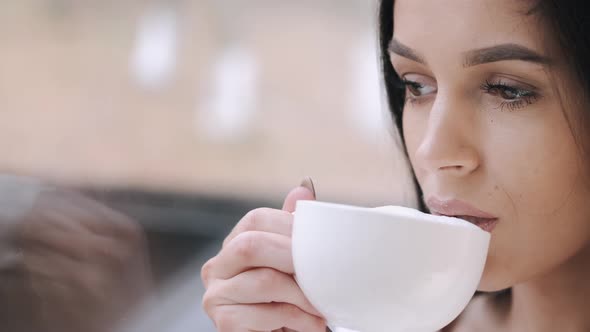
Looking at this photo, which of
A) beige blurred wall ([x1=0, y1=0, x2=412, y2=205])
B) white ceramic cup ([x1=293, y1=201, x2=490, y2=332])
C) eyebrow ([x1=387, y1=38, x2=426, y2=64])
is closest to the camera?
white ceramic cup ([x1=293, y1=201, x2=490, y2=332])

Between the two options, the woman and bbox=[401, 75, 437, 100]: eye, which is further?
bbox=[401, 75, 437, 100]: eye

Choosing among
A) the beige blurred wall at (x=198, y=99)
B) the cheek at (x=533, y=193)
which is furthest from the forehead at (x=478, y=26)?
the beige blurred wall at (x=198, y=99)

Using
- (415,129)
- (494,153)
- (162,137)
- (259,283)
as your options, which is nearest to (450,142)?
(494,153)

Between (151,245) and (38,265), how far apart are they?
0.41m

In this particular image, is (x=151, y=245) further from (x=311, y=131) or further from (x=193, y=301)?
(x=311, y=131)

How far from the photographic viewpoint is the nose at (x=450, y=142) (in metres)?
0.77

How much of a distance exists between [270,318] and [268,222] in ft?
0.37

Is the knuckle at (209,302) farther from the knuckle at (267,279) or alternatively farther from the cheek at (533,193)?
the cheek at (533,193)

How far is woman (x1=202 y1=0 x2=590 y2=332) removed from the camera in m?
0.76

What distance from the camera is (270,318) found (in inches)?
29.9

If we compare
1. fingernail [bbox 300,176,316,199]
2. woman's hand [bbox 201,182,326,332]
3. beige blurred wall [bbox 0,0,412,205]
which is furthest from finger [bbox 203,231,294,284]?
beige blurred wall [bbox 0,0,412,205]

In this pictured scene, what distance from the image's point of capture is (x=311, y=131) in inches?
74.7

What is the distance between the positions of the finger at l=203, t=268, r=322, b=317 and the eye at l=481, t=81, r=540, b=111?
1.11ft

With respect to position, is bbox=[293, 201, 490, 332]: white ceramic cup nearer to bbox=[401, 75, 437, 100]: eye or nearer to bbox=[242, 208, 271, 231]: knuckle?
bbox=[242, 208, 271, 231]: knuckle
